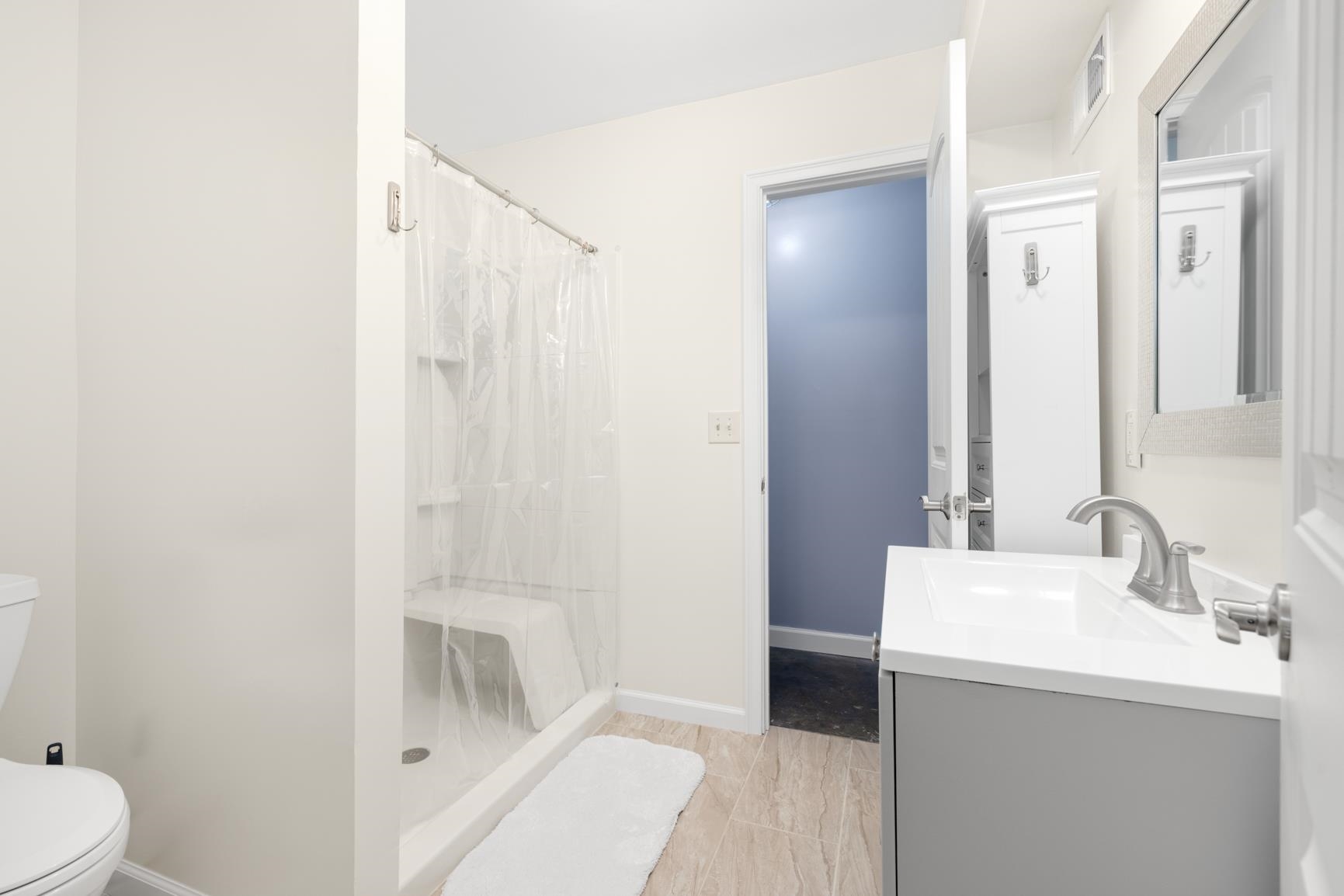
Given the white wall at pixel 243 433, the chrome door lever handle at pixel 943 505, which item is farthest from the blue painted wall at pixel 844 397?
the white wall at pixel 243 433

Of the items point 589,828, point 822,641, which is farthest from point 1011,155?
point 589,828

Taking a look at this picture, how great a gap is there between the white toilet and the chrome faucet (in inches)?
66.4

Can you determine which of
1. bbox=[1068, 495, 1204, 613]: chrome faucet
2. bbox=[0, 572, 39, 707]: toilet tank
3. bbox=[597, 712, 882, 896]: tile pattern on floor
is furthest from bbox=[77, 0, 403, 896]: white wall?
bbox=[1068, 495, 1204, 613]: chrome faucet

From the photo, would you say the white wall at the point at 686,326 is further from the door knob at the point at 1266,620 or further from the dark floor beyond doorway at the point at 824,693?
the door knob at the point at 1266,620

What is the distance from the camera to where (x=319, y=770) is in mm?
1101

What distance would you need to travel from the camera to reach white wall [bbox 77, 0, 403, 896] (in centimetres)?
108

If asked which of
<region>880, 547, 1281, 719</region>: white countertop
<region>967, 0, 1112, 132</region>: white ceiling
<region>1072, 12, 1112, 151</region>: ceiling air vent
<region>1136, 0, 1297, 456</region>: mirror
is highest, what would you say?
<region>967, 0, 1112, 132</region>: white ceiling

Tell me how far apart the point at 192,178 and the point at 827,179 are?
1.81 metres

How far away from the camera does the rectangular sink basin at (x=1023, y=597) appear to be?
100cm

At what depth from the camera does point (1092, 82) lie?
1.45 meters

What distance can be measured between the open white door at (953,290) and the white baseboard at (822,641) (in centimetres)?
146

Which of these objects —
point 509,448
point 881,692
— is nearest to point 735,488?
point 509,448

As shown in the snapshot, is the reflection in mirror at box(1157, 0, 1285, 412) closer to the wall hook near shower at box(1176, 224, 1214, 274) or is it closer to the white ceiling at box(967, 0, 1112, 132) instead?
the wall hook near shower at box(1176, 224, 1214, 274)

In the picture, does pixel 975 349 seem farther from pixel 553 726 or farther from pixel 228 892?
pixel 228 892
